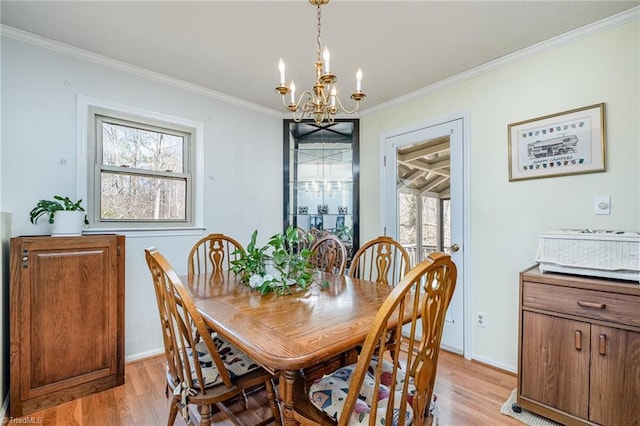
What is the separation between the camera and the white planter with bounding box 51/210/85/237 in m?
1.96

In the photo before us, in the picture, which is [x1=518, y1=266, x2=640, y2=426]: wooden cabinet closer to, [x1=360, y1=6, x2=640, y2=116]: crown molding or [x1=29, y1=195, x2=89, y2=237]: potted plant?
[x1=360, y1=6, x2=640, y2=116]: crown molding

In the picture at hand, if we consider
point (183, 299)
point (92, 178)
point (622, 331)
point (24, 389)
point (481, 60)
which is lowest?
point (24, 389)

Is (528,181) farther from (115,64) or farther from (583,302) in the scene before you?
(115,64)

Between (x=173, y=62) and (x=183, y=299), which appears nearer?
(x=183, y=299)

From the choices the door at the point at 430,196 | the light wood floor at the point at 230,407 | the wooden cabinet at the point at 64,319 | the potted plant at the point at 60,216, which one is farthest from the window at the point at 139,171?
the door at the point at 430,196

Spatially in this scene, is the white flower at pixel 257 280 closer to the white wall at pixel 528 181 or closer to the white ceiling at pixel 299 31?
the white ceiling at pixel 299 31

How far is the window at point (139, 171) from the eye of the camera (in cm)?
239

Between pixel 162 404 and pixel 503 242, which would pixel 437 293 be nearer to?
pixel 503 242

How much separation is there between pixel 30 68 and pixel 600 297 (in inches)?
148

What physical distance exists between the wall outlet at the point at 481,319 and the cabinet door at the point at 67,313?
8.95ft

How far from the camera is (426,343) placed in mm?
975

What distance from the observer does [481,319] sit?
247cm

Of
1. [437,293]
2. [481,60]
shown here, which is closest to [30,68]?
[437,293]

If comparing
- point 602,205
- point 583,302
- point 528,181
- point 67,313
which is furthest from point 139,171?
point 602,205
